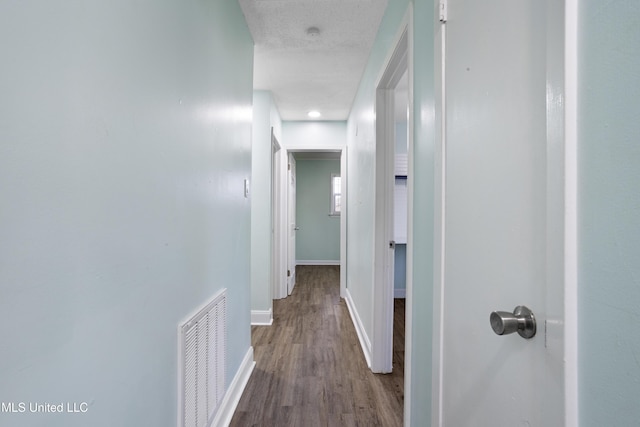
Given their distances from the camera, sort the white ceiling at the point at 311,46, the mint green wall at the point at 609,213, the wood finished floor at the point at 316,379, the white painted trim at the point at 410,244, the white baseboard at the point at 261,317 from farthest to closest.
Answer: the white baseboard at the point at 261,317 → the white ceiling at the point at 311,46 → the wood finished floor at the point at 316,379 → the white painted trim at the point at 410,244 → the mint green wall at the point at 609,213

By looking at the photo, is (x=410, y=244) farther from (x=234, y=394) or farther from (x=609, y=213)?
(x=234, y=394)

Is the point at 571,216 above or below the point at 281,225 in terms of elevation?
above

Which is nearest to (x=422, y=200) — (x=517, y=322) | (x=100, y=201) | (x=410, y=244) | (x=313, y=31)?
(x=410, y=244)

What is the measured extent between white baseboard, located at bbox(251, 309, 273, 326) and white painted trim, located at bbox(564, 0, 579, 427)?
2.89 metres

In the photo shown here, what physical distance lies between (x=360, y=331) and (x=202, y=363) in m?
1.80

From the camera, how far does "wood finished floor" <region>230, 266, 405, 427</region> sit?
67.9 inches

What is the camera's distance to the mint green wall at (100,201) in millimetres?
501

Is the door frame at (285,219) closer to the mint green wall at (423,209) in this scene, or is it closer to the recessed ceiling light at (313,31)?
the recessed ceiling light at (313,31)

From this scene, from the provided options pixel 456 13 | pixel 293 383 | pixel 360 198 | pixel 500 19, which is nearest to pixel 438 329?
pixel 500 19

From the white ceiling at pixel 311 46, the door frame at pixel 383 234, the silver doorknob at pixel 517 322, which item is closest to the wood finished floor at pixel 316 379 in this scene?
the door frame at pixel 383 234

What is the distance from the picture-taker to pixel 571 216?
503 millimetres

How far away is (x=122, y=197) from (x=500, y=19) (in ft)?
3.34

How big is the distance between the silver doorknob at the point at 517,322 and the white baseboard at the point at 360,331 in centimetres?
187

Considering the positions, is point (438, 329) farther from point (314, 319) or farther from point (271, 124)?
point (271, 124)
